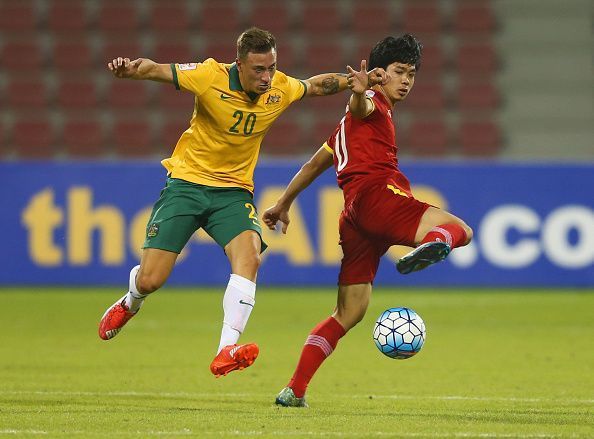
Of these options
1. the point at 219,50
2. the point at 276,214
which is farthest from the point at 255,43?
the point at 219,50

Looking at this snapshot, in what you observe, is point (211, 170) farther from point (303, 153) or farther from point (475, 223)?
point (303, 153)

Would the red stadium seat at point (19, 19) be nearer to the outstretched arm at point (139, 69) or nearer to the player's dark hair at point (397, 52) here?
the outstretched arm at point (139, 69)

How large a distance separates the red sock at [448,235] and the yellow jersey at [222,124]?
1337 millimetres

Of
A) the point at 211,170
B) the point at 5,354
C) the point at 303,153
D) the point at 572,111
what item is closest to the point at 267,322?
the point at 5,354

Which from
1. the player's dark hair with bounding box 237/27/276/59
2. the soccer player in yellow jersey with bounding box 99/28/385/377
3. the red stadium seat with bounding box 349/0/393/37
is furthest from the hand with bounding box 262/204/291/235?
the red stadium seat with bounding box 349/0/393/37

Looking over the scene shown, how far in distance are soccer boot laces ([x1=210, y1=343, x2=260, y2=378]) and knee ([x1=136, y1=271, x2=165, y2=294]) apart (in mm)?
890

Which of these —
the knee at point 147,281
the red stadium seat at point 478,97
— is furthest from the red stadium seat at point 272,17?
the knee at point 147,281

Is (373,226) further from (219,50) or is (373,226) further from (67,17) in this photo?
(67,17)

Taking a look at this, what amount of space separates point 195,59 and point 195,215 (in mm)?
A: 12458

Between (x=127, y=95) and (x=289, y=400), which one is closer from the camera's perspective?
(x=289, y=400)

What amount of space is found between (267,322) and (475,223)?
375cm

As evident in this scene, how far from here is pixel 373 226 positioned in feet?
20.8

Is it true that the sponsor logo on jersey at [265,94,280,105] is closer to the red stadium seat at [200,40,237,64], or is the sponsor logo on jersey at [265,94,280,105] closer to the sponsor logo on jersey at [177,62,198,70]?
the sponsor logo on jersey at [177,62,198,70]

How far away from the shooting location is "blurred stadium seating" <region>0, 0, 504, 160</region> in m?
18.4
